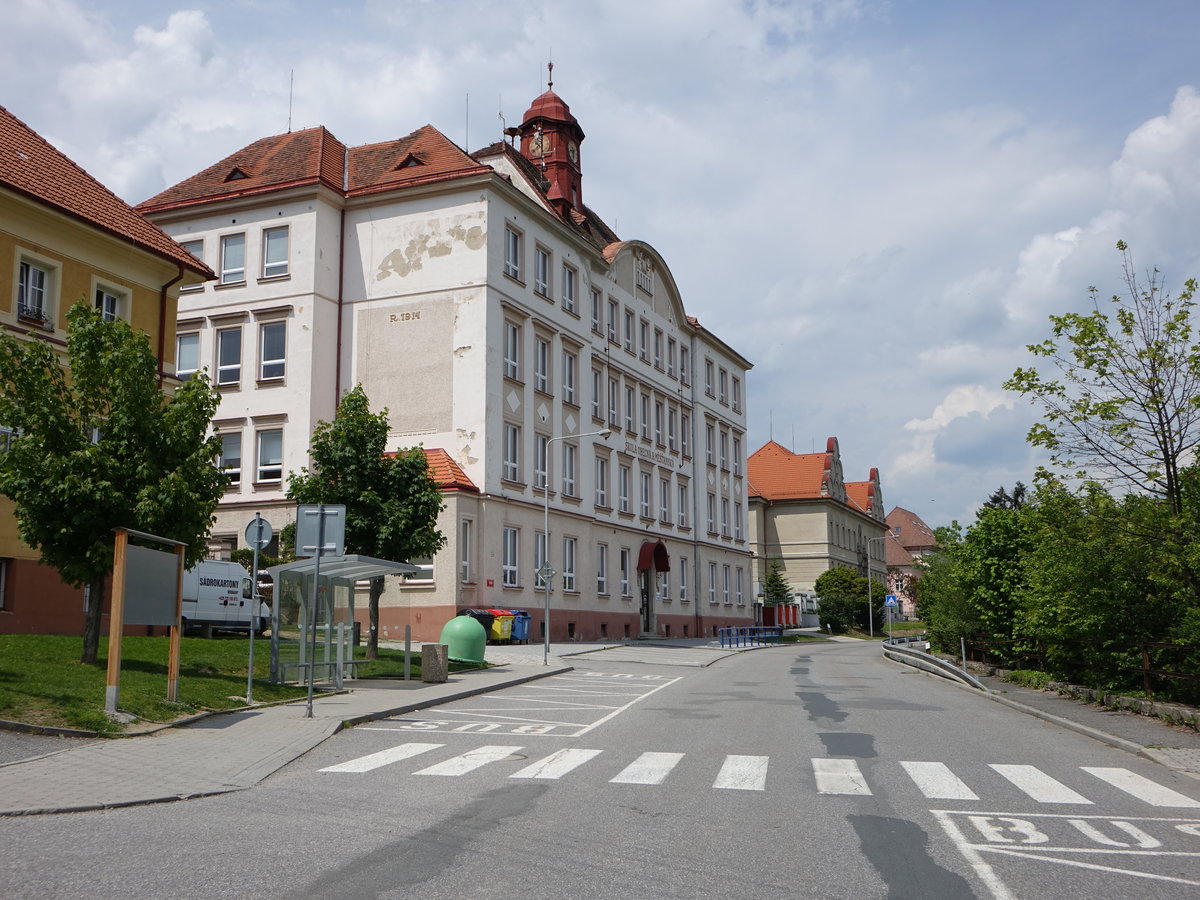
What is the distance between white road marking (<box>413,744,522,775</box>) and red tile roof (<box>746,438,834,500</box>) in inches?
3198

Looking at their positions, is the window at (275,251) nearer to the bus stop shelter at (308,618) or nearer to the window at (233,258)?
the window at (233,258)

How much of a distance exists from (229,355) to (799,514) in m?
60.4

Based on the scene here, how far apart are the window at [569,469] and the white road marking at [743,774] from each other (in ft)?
113

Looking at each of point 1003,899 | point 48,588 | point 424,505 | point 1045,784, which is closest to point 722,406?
point 424,505

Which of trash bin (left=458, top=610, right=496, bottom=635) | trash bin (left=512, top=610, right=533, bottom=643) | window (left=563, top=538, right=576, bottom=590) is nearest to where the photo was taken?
trash bin (left=458, top=610, right=496, bottom=635)

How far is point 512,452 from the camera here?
42.6 meters

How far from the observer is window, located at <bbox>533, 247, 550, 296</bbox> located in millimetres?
45188

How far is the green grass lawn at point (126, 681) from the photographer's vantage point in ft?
43.7

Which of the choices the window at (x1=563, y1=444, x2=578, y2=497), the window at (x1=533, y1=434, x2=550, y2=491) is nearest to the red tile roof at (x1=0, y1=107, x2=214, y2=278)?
the window at (x1=533, y1=434, x2=550, y2=491)

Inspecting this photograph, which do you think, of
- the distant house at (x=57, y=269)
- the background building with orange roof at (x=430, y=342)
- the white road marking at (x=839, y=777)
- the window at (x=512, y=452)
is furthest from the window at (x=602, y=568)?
the white road marking at (x=839, y=777)

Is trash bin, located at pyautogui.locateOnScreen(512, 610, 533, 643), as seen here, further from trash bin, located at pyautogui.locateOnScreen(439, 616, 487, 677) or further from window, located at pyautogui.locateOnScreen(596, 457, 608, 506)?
window, located at pyautogui.locateOnScreen(596, 457, 608, 506)

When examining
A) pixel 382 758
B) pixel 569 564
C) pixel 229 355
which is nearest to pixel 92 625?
pixel 382 758

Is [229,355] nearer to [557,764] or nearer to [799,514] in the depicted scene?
[557,764]

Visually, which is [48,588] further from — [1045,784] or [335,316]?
[1045,784]
